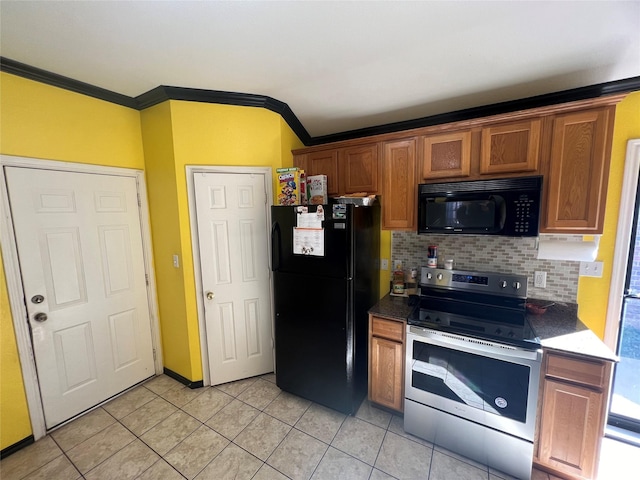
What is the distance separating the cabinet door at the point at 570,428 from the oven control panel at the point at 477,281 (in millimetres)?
641

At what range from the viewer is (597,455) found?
4.56ft

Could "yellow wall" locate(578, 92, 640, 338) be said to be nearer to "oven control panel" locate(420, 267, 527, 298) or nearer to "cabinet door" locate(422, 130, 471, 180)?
"oven control panel" locate(420, 267, 527, 298)

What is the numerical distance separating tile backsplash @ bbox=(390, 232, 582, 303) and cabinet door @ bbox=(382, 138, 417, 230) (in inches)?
12.6

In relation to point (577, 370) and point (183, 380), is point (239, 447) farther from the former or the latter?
point (577, 370)

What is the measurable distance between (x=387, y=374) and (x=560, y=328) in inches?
45.8

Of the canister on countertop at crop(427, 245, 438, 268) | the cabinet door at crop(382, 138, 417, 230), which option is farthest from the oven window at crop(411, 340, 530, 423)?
the cabinet door at crop(382, 138, 417, 230)

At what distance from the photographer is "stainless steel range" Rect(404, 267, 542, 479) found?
149cm

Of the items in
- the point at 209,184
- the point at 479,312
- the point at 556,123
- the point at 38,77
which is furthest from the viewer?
the point at 209,184

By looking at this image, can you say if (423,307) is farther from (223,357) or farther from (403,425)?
(223,357)

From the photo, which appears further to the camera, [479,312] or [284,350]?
[284,350]

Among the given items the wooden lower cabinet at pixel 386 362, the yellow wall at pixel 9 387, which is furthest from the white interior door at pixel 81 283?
the wooden lower cabinet at pixel 386 362

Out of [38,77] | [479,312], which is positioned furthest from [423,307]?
[38,77]

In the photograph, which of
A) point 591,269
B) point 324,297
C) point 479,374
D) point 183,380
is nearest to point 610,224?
point 591,269

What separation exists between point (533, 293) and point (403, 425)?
4.66ft
